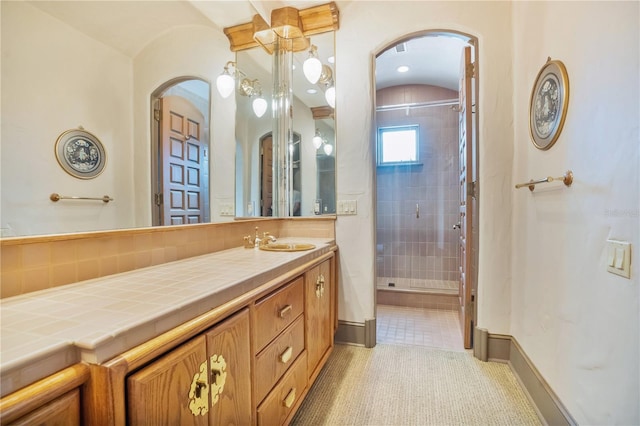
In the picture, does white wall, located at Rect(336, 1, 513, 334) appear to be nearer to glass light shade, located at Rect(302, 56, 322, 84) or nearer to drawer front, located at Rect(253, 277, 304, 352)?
glass light shade, located at Rect(302, 56, 322, 84)

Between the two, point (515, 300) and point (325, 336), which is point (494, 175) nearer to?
point (515, 300)

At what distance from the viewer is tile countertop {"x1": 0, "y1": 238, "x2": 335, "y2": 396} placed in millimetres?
492

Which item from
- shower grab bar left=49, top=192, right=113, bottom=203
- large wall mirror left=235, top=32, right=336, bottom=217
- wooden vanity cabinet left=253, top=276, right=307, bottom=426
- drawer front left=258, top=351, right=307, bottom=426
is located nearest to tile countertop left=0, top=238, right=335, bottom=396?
wooden vanity cabinet left=253, top=276, right=307, bottom=426

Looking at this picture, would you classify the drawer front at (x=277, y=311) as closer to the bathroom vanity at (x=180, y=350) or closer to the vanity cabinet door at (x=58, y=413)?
the bathroom vanity at (x=180, y=350)

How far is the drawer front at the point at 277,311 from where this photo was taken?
1.06 meters

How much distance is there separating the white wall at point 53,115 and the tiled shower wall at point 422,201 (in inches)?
128

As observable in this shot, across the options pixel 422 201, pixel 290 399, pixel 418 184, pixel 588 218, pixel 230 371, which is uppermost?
pixel 418 184

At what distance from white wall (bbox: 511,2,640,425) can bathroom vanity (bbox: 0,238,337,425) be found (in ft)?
3.88

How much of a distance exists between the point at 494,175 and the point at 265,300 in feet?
5.91

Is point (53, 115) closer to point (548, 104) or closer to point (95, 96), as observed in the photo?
point (95, 96)

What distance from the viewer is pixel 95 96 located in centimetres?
98

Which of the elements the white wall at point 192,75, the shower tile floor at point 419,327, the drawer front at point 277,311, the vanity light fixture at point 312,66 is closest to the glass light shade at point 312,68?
the vanity light fixture at point 312,66

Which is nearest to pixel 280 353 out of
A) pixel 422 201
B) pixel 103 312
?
pixel 103 312

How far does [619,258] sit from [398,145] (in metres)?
3.21
